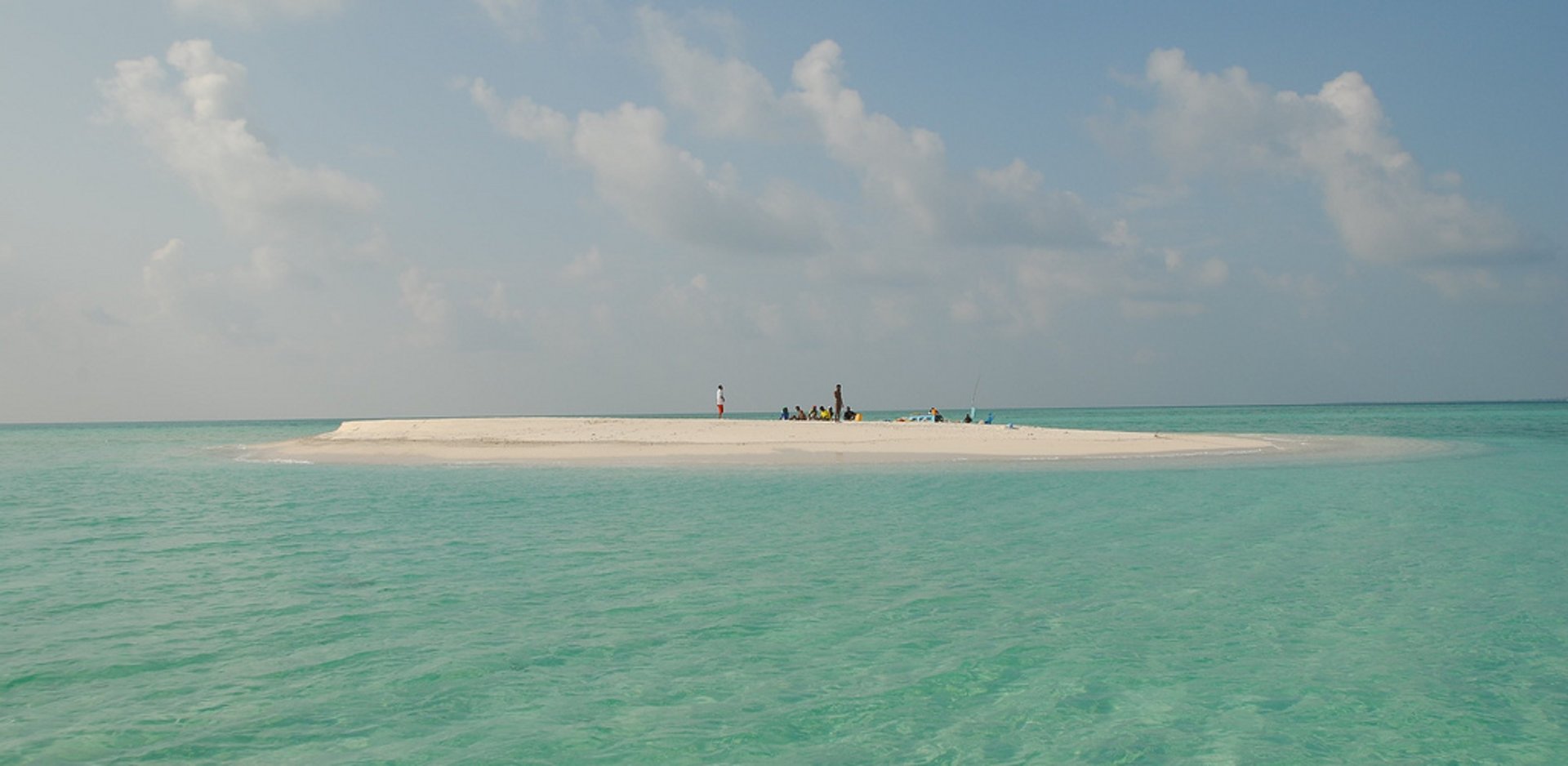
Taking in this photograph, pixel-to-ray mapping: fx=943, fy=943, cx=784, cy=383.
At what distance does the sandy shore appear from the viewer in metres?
35.3

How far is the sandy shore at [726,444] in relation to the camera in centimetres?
3531

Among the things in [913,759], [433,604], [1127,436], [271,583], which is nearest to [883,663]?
[913,759]

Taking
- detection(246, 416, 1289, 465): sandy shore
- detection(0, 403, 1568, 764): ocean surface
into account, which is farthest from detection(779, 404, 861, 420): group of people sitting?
detection(0, 403, 1568, 764): ocean surface

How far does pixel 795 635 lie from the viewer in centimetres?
876

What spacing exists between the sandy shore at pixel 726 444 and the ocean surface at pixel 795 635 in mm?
16094

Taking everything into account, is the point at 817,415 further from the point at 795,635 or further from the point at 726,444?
the point at 795,635

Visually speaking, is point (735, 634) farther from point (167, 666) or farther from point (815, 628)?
point (167, 666)

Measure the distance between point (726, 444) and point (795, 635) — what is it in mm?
31096

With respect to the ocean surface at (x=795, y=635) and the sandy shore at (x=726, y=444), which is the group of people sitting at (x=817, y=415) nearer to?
the sandy shore at (x=726, y=444)

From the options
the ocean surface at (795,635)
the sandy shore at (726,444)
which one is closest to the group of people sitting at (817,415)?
the sandy shore at (726,444)

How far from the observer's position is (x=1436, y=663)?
25.5 ft

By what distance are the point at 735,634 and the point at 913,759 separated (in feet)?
10.8

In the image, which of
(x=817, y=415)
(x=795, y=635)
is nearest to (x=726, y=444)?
(x=817, y=415)

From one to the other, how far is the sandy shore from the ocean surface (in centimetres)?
1609
